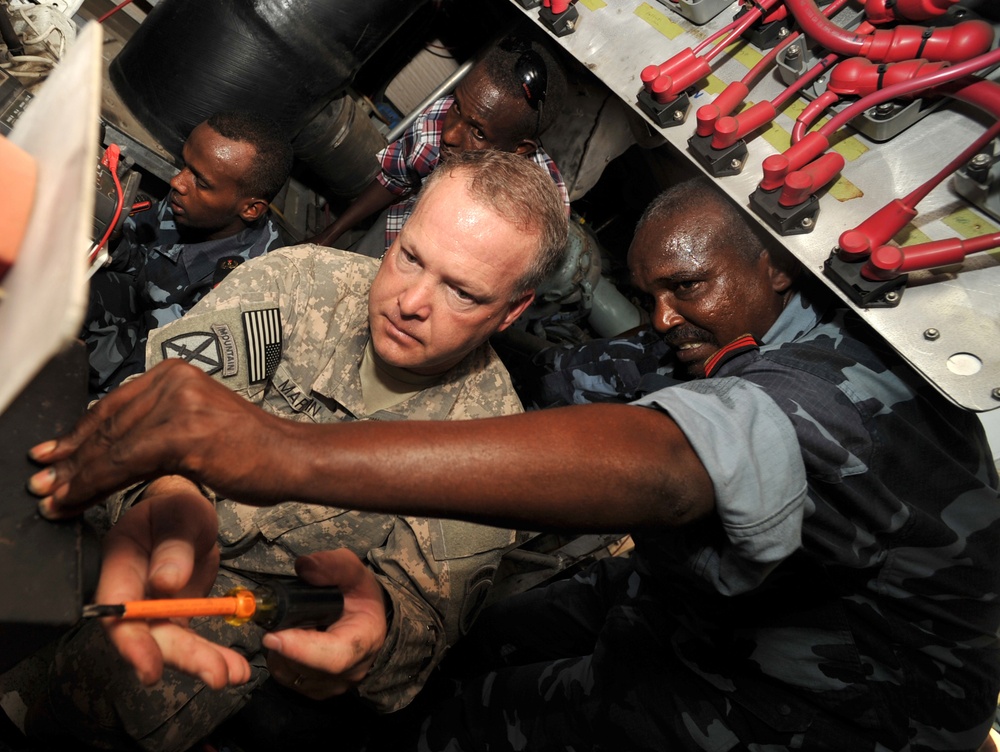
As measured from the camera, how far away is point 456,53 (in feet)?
11.5

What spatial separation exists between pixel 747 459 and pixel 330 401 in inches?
42.7

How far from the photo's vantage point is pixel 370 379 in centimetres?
180

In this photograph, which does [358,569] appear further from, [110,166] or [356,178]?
[356,178]

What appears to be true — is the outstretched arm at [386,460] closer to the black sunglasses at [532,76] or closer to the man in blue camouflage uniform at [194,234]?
the man in blue camouflage uniform at [194,234]

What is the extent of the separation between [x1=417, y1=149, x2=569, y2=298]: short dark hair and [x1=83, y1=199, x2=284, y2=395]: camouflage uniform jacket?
1223mm

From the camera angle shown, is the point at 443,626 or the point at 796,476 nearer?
the point at 796,476

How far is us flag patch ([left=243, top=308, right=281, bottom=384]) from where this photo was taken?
5.20ft

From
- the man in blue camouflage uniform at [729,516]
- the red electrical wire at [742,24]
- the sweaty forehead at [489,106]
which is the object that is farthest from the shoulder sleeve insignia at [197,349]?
the sweaty forehead at [489,106]

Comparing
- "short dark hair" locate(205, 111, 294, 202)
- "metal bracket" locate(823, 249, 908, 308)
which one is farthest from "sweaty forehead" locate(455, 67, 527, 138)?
"metal bracket" locate(823, 249, 908, 308)

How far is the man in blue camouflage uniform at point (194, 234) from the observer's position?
2.39 m

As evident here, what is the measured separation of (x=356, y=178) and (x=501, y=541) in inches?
82.5

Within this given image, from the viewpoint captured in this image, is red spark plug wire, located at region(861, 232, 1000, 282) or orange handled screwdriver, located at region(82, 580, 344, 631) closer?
orange handled screwdriver, located at region(82, 580, 344, 631)

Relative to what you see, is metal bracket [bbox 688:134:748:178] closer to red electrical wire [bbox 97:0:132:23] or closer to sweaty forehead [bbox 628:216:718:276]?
sweaty forehead [bbox 628:216:718:276]

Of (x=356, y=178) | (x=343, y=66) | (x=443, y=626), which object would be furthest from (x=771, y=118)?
(x=356, y=178)
